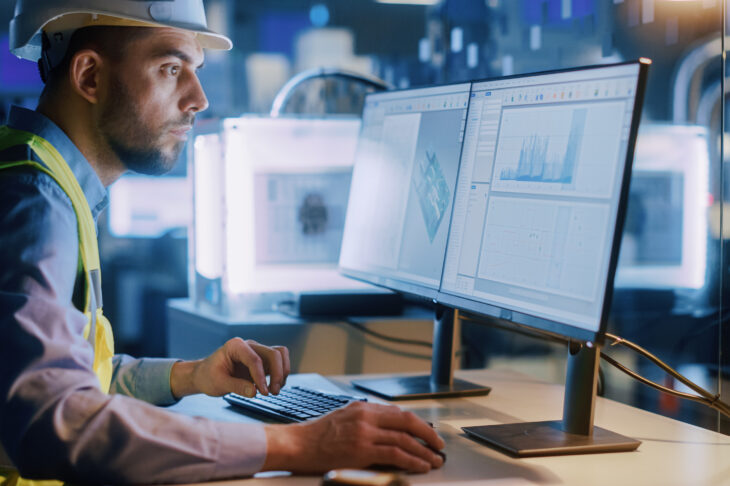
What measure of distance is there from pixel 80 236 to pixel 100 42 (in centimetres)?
35

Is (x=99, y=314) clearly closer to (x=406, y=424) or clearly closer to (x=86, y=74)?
(x=86, y=74)

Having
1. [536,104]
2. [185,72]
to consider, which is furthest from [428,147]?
[185,72]

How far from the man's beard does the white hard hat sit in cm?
10

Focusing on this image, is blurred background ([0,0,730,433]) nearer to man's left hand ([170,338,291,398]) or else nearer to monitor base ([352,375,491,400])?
monitor base ([352,375,491,400])

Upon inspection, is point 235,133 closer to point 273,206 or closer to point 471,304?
point 273,206

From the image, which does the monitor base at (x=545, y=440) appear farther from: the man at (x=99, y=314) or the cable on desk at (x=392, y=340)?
the cable on desk at (x=392, y=340)

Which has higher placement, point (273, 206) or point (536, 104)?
point (536, 104)

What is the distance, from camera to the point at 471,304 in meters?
1.18

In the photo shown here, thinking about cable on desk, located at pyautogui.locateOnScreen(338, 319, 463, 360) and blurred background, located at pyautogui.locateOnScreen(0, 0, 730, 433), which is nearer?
blurred background, located at pyautogui.locateOnScreen(0, 0, 730, 433)

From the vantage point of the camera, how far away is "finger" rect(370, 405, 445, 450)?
0.95 m

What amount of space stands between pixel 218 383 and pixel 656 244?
80 centimetres

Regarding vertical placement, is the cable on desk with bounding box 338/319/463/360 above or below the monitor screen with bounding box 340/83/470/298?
below

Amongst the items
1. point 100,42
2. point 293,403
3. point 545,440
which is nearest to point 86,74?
point 100,42

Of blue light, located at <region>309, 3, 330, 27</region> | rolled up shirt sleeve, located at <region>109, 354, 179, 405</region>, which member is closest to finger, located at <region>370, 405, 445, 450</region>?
rolled up shirt sleeve, located at <region>109, 354, 179, 405</region>
